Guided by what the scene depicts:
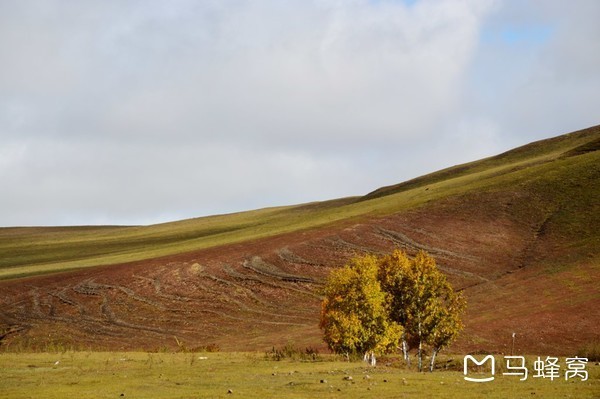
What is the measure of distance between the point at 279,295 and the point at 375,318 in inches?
1431

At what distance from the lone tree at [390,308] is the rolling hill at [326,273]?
493 inches

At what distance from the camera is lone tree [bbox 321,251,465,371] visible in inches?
1924

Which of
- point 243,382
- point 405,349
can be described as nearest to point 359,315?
point 405,349

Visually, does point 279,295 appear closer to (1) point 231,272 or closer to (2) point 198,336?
(1) point 231,272

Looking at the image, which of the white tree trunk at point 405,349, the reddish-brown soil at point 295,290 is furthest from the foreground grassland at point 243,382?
the reddish-brown soil at point 295,290

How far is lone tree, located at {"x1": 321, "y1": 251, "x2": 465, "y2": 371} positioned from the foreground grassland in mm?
3585

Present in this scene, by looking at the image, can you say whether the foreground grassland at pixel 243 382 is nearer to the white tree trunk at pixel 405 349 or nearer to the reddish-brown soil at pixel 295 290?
the white tree trunk at pixel 405 349

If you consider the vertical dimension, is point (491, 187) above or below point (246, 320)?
above

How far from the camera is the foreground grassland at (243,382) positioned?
100ft

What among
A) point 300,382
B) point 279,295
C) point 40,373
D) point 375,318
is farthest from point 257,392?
point 279,295

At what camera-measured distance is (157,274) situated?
90625 millimetres

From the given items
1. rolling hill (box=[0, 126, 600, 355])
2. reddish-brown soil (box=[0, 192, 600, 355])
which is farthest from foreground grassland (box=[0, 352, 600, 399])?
reddish-brown soil (box=[0, 192, 600, 355])

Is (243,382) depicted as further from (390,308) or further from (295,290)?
(295,290)

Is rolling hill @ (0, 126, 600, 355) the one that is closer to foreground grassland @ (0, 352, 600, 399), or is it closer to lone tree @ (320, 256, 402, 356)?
lone tree @ (320, 256, 402, 356)
